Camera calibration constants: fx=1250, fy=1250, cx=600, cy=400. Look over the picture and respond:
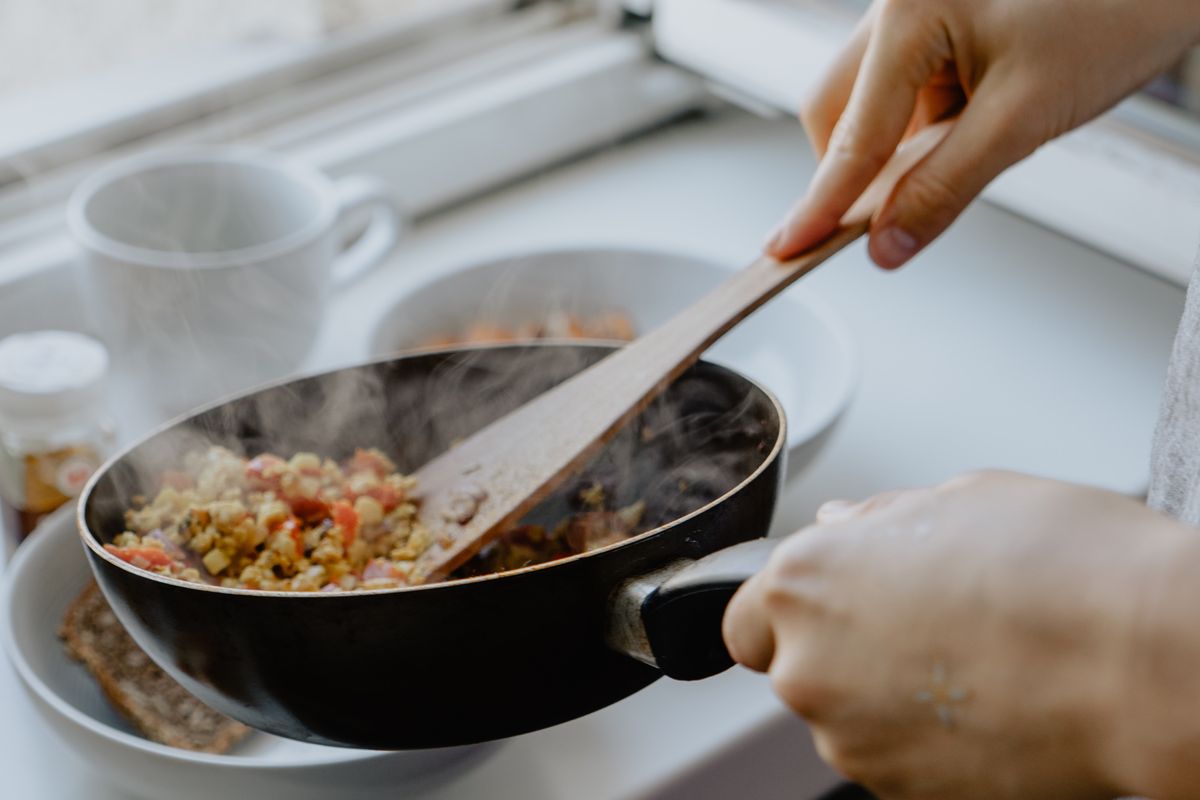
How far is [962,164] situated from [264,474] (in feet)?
1.32

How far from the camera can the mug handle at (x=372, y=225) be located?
88cm

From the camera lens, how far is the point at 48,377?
0.70m

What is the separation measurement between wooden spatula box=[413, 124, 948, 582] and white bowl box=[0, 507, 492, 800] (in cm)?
9

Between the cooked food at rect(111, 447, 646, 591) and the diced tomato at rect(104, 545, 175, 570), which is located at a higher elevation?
the diced tomato at rect(104, 545, 175, 570)

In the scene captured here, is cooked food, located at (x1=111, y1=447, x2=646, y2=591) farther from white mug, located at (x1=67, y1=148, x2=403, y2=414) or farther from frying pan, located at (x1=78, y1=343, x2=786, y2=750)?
white mug, located at (x1=67, y1=148, x2=403, y2=414)

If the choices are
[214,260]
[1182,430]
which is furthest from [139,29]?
[1182,430]

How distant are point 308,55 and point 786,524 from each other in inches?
25.0

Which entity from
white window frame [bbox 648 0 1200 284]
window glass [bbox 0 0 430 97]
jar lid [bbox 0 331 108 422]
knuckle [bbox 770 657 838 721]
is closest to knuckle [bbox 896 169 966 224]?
white window frame [bbox 648 0 1200 284]

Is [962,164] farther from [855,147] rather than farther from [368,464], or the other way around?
[368,464]

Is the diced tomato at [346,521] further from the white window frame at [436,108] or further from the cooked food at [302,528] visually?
the white window frame at [436,108]

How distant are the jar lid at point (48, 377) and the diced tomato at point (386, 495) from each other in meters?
0.19

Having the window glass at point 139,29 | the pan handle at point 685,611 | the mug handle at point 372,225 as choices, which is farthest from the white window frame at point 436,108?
the pan handle at point 685,611

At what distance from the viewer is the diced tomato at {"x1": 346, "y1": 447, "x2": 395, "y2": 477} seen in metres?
0.68

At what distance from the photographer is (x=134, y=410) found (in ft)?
2.84
